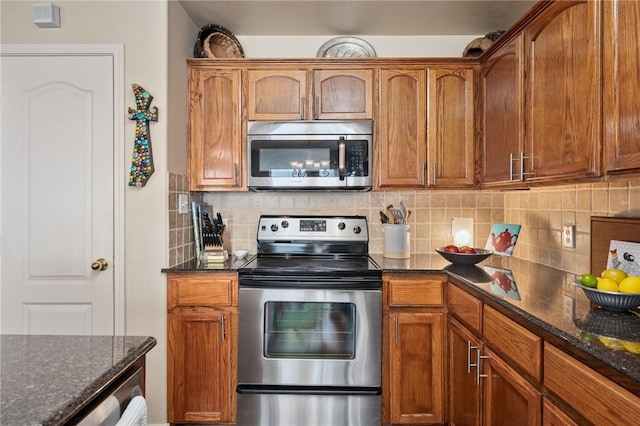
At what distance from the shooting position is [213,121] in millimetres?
2477

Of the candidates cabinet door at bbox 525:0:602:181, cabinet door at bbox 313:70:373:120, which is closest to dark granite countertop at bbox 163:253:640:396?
cabinet door at bbox 525:0:602:181

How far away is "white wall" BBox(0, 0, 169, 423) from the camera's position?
216 cm

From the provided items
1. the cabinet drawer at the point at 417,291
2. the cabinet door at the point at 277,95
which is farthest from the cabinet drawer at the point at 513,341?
the cabinet door at the point at 277,95

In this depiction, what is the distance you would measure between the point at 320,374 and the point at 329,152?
52.1 inches

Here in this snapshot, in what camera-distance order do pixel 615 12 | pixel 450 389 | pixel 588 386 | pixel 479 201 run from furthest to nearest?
pixel 479 201, pixel 450 389, pixel 615 12, pixel 588 386

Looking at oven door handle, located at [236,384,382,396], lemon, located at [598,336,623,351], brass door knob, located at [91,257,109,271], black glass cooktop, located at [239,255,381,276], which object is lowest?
oven door handle, located at [236,384,382,396]

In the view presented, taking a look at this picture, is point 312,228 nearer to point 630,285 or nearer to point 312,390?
point 312,390

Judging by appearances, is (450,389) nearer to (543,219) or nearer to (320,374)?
(320,374)

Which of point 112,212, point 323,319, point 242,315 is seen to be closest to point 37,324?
point 112,212

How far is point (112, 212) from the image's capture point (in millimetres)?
2178

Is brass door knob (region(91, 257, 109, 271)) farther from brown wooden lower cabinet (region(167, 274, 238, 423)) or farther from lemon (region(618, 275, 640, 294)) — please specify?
lemon (region(618, 275, 640, 294))

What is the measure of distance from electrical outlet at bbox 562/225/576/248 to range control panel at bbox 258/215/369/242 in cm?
117

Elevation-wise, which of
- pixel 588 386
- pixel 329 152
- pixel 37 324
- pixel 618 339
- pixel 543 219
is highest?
pixel 329 152

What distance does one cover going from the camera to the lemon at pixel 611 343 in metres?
0.98
